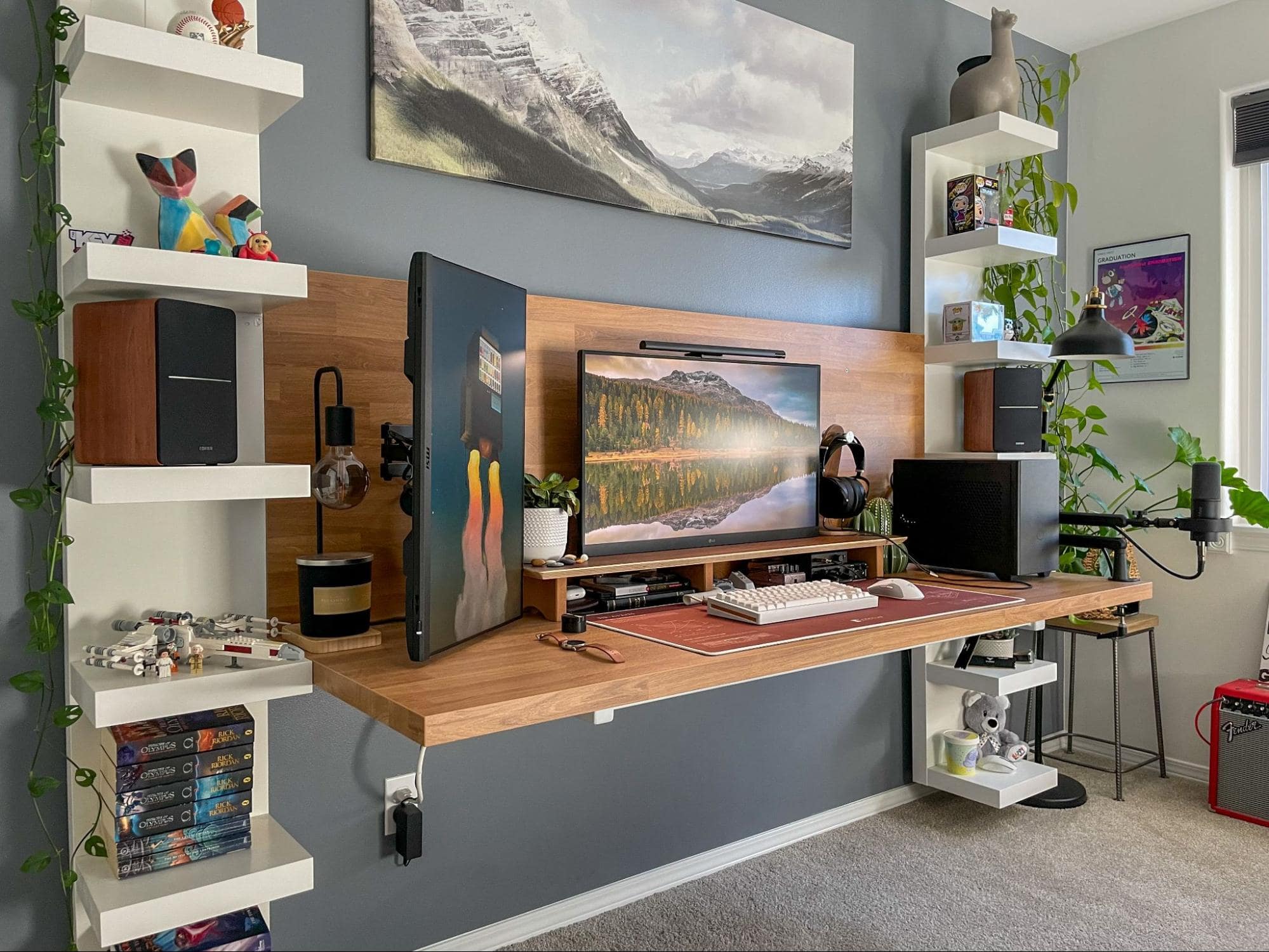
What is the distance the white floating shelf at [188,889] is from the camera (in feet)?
4.47

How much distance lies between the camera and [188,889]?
141cm

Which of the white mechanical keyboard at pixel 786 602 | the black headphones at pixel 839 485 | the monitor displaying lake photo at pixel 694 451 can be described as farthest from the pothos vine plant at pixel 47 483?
the black headphones at pixel 839 485

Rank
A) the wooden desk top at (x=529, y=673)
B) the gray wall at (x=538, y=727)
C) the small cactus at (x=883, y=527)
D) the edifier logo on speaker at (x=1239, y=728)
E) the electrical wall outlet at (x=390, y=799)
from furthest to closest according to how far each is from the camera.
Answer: the edifier logo on speaker at (x=1239, y=728) → the small cactus at (x=883, y=527) → the electrical wall outlet at (x=390, y=799) → the gray wall at (x=538, y=727) → the wooden desk top at (x=529, y=673)

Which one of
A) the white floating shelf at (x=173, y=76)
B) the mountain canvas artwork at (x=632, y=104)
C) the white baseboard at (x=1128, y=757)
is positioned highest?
the mountain canvas artwork at (x=632, y=104)

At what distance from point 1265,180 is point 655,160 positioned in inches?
89.2

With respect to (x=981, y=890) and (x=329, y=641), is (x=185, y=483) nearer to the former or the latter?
(x=329, y=641)

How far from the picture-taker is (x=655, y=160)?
92.9 inches

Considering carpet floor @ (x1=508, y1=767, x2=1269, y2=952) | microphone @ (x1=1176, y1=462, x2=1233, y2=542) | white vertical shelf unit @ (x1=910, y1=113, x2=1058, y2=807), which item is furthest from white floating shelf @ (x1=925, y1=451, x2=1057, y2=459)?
carpet floor @ (x1=508, y1=767, x2=1269, y2=952)

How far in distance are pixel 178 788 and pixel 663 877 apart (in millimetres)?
1356

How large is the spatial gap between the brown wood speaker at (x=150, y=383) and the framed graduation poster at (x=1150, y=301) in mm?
3184

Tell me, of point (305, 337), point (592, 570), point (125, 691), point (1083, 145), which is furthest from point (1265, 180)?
point (125, 691)

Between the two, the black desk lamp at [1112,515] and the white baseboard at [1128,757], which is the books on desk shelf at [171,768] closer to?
the black desk lamp at [1112,515]

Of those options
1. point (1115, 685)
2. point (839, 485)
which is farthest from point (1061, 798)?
point (839, 485)

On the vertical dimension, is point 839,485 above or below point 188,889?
above
